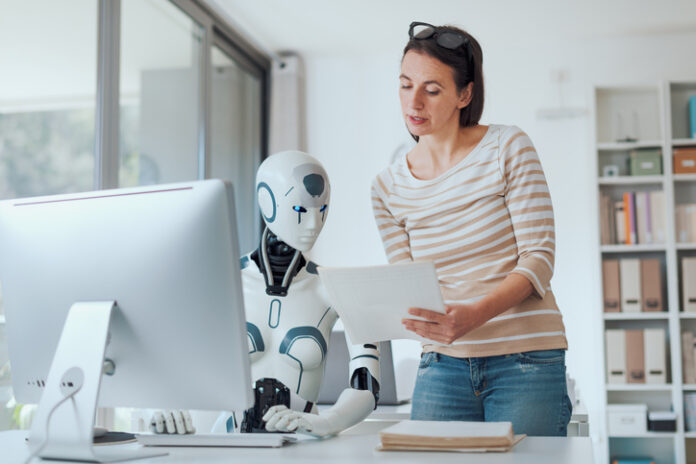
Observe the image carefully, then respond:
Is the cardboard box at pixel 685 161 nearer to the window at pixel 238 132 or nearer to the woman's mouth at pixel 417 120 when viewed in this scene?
the window at pixel 238 132

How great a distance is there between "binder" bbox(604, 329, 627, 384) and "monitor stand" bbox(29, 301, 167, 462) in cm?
368

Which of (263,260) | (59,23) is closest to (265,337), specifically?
(263,260)

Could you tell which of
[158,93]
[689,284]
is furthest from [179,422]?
[689,284]

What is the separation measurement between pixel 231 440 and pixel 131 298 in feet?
1.02

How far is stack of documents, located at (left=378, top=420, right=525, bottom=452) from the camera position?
3.86ft

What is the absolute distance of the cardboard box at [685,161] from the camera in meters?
4.41

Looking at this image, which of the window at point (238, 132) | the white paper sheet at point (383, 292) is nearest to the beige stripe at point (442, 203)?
the white paper sheet at point (383, 292)

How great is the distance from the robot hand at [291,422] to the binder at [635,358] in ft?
11.2

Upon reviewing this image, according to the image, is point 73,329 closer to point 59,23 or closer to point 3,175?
point 3,175

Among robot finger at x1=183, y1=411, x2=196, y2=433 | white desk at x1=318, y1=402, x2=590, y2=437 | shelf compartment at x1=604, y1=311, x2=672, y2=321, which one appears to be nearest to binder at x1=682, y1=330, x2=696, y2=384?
shelf compartment at x1=604, y1=311, x2=672, y2=321

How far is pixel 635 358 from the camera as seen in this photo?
14.3 feet

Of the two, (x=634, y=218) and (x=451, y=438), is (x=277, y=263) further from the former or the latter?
(x=634, y=218)

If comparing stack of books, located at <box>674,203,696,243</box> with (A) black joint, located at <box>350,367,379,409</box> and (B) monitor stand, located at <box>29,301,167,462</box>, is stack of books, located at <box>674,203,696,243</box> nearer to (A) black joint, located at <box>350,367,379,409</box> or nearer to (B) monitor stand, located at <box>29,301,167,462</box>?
(A) black joint, located at <box>350,367,379,409</box>

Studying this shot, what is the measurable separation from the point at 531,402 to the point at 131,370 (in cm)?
71
